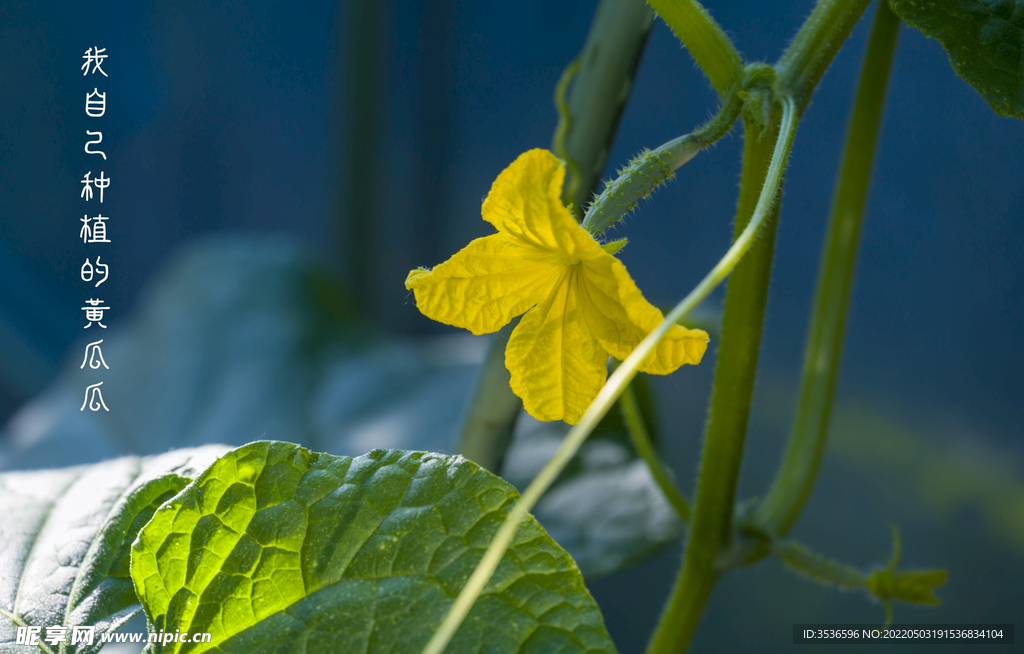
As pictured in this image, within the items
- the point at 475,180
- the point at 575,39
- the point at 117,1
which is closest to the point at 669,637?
the point at 575,39

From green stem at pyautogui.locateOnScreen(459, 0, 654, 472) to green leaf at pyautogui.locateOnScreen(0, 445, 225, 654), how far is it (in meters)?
0.15

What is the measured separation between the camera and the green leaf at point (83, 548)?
0.24 m

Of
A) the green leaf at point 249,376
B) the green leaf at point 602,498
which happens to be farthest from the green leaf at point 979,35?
the green leaf at point 249,376

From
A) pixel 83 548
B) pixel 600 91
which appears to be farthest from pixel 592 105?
pixel 83 548

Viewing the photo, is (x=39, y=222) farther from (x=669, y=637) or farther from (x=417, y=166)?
(x=669, y=637)

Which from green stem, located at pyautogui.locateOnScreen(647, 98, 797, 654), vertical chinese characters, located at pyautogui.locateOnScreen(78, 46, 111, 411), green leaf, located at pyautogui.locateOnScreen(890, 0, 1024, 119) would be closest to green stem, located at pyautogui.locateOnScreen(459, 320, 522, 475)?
green stem, located at pyautogui.locateOnScreen(647, 98, 797, 654)

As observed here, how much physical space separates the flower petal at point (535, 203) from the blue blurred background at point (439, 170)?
32 cm

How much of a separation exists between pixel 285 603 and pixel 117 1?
3.65 feet

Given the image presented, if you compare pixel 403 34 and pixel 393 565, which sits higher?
pixel 403 34

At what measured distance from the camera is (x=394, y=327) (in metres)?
1.34

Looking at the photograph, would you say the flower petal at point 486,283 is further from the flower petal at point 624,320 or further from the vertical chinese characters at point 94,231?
the vertical chinese characters at point 94,231

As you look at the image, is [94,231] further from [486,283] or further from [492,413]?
[486,283]

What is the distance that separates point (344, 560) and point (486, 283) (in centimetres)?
10

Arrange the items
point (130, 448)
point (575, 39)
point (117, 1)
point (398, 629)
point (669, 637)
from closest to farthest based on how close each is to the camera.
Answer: point (398, 629)
point (669, 637)
point (130, 448)
point (575, 39)
point (117, 1)
